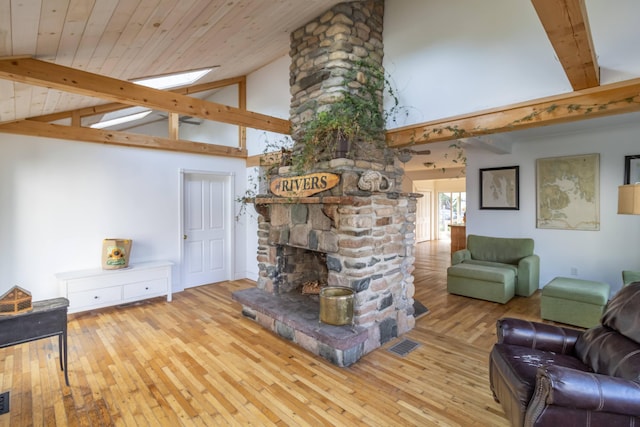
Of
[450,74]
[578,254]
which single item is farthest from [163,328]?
[578,254]

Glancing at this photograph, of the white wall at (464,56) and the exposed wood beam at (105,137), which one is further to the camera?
the exposed wood beam at (105,137)

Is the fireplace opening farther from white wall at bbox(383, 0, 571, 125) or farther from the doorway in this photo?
the doorway

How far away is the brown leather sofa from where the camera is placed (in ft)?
4.65

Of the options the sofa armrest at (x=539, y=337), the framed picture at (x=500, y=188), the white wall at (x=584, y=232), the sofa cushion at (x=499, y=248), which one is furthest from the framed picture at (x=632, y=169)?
the sofa armrest at (x=539, y=337)

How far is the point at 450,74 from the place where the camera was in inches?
126

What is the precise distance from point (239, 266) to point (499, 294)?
166 inches

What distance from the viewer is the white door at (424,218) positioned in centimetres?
1078

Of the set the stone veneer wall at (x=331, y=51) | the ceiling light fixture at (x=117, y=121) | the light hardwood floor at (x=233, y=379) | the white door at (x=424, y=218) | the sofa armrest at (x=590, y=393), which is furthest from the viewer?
the white door at (x=424, y=218)

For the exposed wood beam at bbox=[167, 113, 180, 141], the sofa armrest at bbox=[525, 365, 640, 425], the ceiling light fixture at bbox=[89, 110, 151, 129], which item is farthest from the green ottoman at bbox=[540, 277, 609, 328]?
the ceiling light fixture at bbox=[89, 110, 151, 129]

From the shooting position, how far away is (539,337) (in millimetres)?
2084

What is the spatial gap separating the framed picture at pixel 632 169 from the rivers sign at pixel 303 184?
4348 millimetres

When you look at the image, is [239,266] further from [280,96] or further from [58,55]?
[58,55]

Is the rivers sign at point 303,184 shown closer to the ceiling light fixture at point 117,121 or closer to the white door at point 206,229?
the white door at point 206,229

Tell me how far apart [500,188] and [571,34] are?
4272 millimetres
